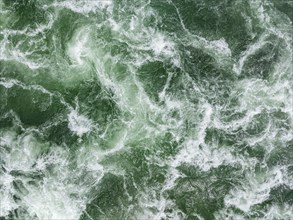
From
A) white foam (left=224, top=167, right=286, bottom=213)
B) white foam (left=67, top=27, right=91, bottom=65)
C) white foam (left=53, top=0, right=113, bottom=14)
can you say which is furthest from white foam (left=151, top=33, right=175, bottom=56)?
white foam (left=224, top=167, right=286, bottom=213)

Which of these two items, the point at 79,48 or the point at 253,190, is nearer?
the point at 253,190

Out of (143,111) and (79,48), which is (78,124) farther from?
(79,48)

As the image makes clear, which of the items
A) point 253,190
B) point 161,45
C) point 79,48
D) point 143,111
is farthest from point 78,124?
point 253,190

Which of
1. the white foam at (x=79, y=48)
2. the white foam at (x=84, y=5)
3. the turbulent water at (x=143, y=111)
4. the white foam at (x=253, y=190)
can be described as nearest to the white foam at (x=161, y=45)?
the turbulent water at (x=143, y=111)

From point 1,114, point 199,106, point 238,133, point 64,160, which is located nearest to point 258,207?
point 238,133

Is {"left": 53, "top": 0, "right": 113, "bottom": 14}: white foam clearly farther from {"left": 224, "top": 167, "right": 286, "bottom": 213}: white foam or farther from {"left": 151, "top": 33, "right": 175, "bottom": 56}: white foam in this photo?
{"left": 224, "top": 167, "right": 286, "bottom": 213}: white foam

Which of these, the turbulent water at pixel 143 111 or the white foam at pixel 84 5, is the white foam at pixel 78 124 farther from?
the white foam at pixel 84 5
